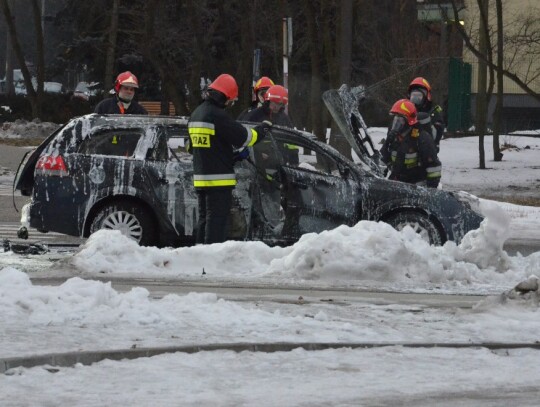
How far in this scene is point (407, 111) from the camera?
1510 cm

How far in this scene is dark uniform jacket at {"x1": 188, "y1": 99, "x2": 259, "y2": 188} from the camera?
12.2 m

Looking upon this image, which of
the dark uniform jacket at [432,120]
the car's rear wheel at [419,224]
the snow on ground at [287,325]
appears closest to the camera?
the snow on ground at [287,325]

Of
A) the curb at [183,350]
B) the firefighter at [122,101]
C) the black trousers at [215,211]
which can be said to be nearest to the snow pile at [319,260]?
the black trousers at [215,211]

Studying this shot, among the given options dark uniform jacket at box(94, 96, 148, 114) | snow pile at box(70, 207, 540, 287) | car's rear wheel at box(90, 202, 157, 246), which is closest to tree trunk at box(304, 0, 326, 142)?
dark uniform jacket at box(94, 96, 148, 114)

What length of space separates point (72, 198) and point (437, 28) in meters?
38.9

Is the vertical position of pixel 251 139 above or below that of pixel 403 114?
below

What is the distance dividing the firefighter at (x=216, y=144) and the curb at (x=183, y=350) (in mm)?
4648

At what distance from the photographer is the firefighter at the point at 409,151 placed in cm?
1509

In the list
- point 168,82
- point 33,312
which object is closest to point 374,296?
point 33,312

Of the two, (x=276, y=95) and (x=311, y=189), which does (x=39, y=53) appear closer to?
(x=276, y=95)

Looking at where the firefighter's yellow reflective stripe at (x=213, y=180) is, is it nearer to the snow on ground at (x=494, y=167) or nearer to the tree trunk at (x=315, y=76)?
the snow on ground at (x=494, y=167)

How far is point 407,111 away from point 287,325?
23.6ft

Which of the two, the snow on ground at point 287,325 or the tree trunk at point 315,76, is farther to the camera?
the tree trunk at point 315,76

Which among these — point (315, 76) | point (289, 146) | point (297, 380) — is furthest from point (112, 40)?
point (297, 380)
